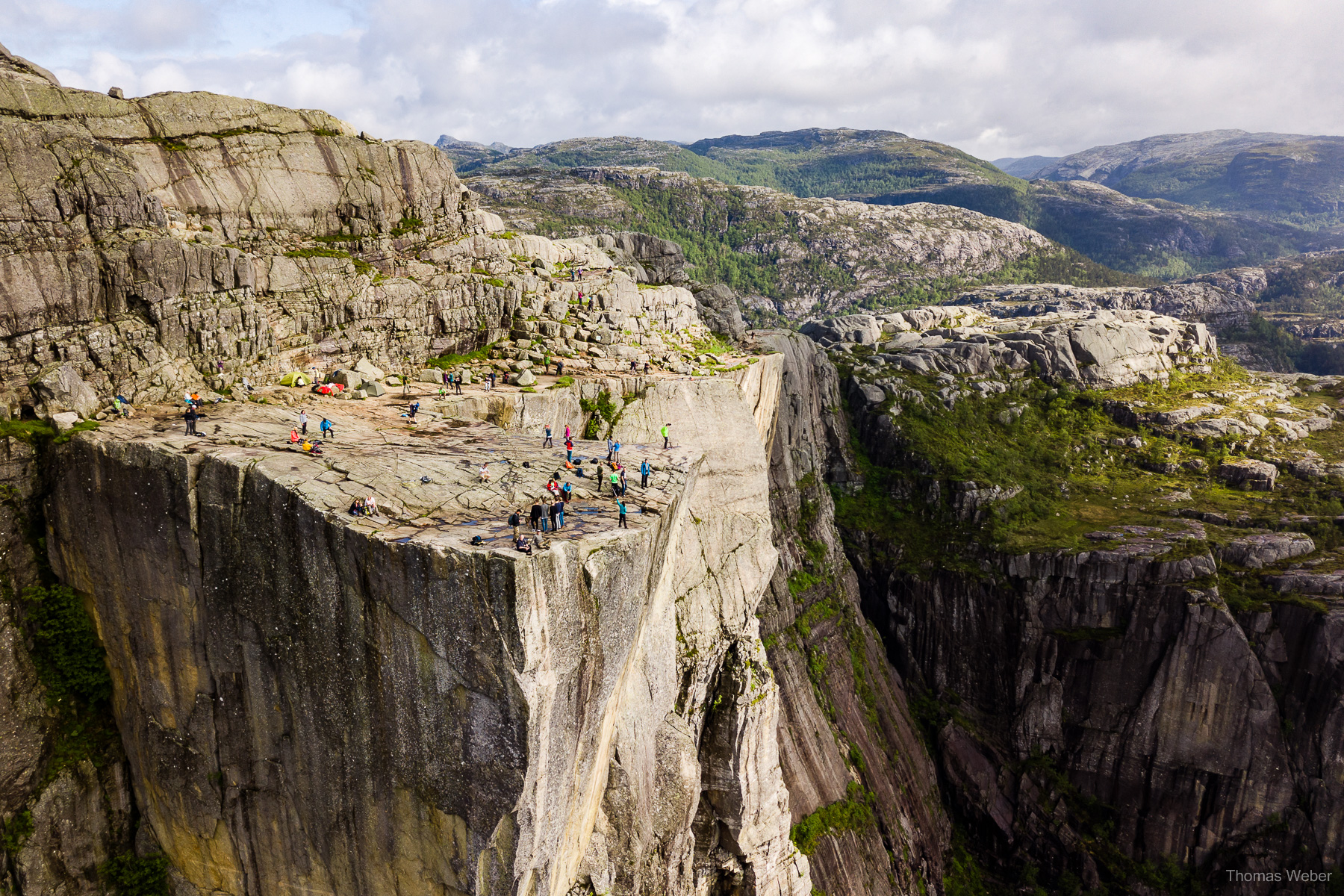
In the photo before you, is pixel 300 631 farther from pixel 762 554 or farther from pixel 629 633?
pixel 762 554

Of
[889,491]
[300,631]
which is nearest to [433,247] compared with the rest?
[300,631]

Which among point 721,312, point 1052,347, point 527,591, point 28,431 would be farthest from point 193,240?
point 1052,347

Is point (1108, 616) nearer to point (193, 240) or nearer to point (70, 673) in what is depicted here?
point (70, 673)

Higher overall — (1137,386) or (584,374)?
(584,374)

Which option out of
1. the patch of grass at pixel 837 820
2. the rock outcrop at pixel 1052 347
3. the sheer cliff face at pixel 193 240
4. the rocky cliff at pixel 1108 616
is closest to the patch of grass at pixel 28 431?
the sheer cliff face at pixel 193 240

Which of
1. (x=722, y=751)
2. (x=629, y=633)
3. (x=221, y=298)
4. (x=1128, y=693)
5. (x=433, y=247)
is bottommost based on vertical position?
(x=1128, y=693)

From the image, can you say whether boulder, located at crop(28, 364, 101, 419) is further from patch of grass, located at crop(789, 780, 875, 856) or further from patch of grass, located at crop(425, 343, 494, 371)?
patch of grass, located at crop(789, 780, 875, 856)

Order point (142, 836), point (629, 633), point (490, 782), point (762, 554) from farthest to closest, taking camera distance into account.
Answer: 1. point (762, 554)
2. point (142, 836)
3. point (629, 633)
4. point (490, 782)
